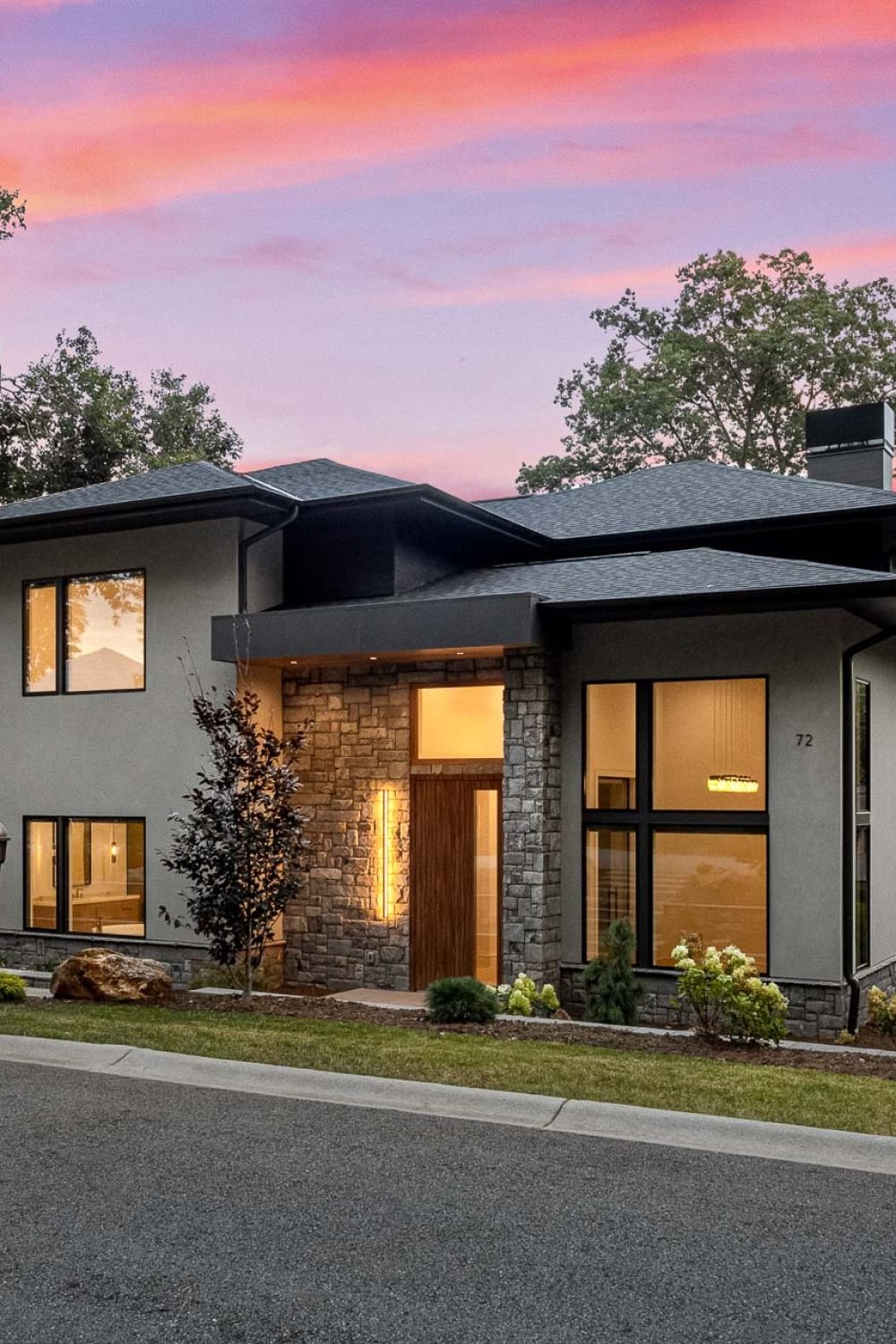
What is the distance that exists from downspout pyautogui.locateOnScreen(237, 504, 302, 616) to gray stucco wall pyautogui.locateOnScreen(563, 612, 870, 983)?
4.43m

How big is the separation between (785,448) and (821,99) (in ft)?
72.2

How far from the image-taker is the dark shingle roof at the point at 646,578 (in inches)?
462

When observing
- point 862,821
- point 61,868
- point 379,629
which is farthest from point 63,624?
point 862,821

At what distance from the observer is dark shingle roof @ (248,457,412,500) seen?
561 inches

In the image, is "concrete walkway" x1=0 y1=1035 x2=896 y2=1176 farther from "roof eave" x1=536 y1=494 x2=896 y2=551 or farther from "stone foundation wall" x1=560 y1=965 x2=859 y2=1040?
"roof eave" x1=536 y1=494 x2=896 y2=551

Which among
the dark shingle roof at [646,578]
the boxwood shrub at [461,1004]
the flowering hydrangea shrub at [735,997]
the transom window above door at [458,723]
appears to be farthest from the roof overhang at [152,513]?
the flowering hydrangea shrub at [735,997]

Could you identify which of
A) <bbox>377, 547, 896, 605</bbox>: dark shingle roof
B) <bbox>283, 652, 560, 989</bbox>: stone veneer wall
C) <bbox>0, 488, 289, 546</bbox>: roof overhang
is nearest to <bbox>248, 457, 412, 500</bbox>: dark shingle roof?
<bbox>0, 488, 289, 546</bbox>: roof overhang

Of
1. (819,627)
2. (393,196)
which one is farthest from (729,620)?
(393,196)

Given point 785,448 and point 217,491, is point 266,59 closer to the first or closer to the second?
point 217,491

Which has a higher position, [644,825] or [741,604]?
[741,604]

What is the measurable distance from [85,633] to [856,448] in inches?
445

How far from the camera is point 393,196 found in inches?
755

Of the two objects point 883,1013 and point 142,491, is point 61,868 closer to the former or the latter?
point 142,491

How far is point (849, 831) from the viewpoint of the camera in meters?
11.9
